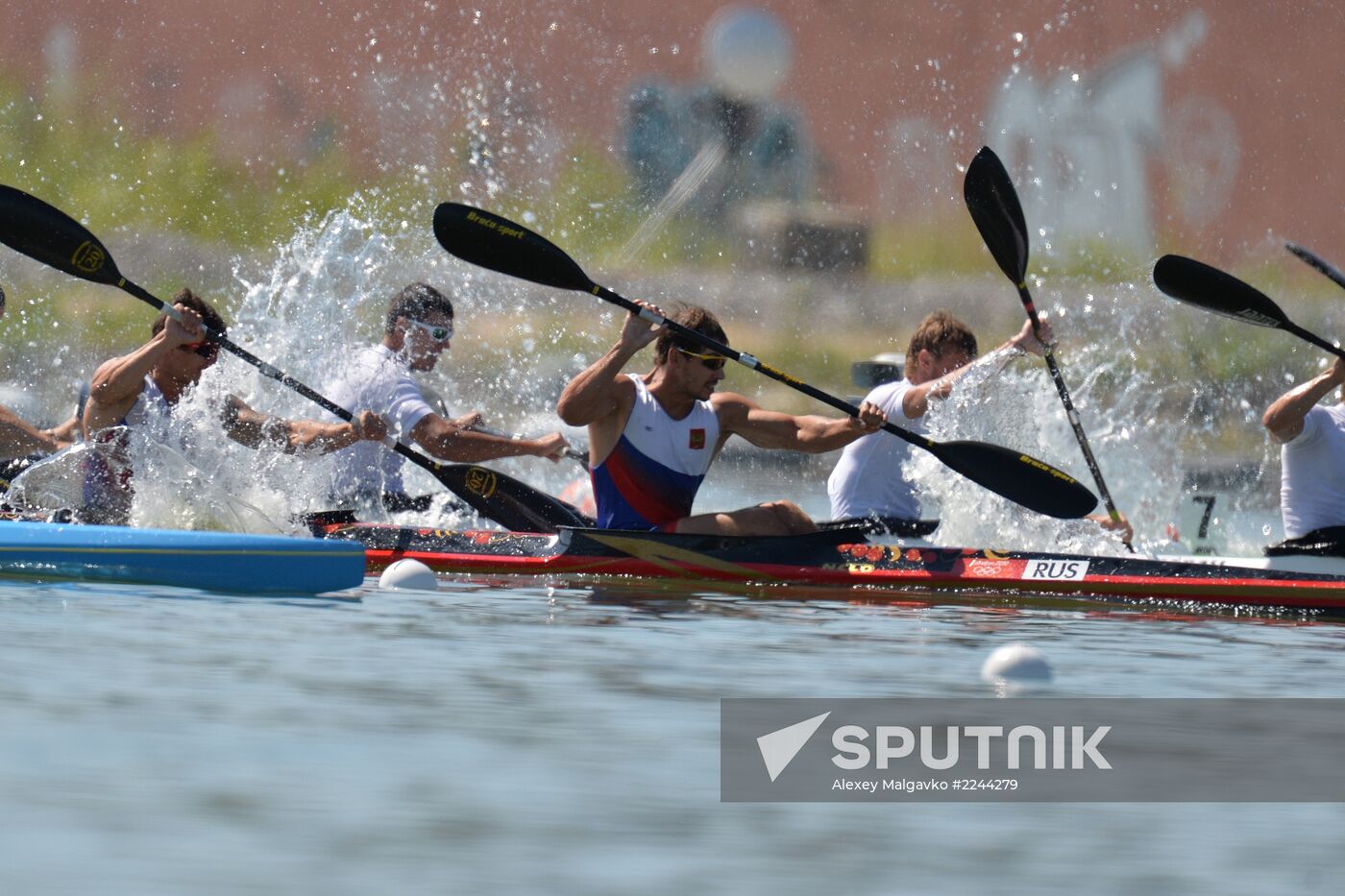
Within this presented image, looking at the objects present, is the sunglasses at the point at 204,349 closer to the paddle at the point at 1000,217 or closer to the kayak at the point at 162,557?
the kayak at the point at 162,557

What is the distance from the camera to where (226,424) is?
856 cm

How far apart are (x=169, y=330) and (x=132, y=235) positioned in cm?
3035

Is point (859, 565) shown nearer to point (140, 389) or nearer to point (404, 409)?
point (404, 409)

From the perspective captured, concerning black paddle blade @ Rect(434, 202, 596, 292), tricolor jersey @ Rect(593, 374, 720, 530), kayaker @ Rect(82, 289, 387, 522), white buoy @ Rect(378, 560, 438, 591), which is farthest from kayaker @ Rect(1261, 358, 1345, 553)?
kayaker @ Rect(82, 289, 387, 522)

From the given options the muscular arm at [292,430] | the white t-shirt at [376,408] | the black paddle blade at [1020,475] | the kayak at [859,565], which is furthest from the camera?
the white t-shirt at [376,408]

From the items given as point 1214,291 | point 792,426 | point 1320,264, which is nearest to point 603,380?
point 792,426

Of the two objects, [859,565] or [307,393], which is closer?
[859,565]

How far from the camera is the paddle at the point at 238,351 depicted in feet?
28.9

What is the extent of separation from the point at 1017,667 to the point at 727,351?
9.58 feet

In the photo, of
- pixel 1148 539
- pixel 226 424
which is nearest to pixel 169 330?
pixel 226 424

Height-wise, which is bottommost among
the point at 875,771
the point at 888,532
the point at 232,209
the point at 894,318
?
the point at 875,771

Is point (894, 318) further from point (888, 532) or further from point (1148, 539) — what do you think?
point (888, 532)

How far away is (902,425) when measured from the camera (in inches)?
336

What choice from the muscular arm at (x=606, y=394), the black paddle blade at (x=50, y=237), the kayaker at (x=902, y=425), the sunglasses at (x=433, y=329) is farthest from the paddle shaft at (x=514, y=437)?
the black paddle blade at (x=50, y=237)
